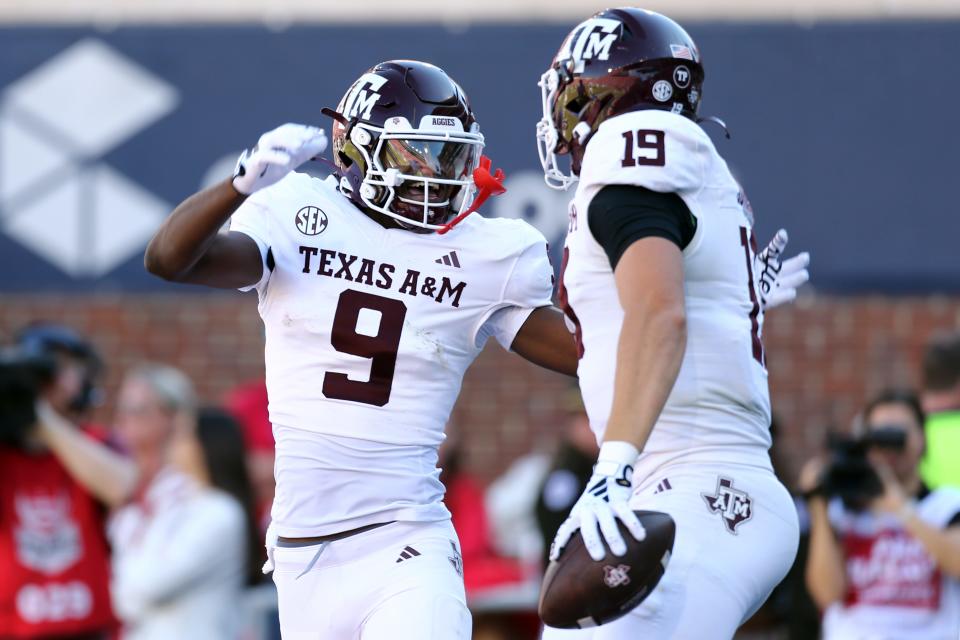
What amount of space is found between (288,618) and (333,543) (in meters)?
0.21

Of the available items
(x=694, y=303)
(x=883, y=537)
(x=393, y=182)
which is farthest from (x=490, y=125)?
(x=694, y=303)

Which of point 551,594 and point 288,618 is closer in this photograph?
point 551,594

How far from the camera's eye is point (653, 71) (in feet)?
11.1

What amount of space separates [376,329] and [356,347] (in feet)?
0.20

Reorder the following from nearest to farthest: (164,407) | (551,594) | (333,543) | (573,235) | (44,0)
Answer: (551,594) → (573,235) → (333,543) → (164,407) → (44,0)

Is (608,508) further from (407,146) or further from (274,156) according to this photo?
(407,146)

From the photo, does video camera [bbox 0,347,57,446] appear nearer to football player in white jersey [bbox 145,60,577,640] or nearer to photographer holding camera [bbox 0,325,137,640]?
photographer holding camera [bbox 0,325,137,640]

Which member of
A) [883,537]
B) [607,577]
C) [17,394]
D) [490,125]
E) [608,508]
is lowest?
[883,537]

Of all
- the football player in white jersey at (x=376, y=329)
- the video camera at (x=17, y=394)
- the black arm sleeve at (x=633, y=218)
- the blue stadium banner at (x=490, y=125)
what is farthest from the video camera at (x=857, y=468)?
the video camera at (x=17, y=394)

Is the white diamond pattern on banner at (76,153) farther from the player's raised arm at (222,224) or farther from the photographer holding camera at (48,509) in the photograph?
the player's raised arm at (222,224)

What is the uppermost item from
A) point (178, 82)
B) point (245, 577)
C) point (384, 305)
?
point (178, 82)

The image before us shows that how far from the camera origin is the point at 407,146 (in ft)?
12.5

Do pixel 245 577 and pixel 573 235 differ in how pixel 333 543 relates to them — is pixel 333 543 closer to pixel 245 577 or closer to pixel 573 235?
pixel 573 235

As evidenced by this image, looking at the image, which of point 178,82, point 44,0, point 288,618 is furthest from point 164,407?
point 288,618
